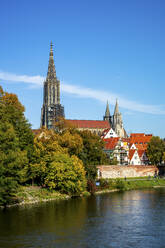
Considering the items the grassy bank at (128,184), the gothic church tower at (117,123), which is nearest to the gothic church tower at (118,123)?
the gothic church tower at (117,123)

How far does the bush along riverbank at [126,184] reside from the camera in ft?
186

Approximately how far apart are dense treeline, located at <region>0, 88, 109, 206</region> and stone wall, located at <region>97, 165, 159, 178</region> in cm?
578

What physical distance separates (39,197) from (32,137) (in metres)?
8.54

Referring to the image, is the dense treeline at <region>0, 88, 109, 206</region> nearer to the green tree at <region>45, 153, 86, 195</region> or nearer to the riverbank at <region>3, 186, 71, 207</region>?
the green tree at <region>45, 153, 86, 195</region>

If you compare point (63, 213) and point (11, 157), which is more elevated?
point (11, 157)

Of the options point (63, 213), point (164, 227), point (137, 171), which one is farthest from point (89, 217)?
point (137, 171)

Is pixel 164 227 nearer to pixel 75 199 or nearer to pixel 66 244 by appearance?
pixel 66 244

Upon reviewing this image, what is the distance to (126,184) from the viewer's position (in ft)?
198

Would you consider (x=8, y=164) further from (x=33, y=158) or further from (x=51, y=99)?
(x=51, y=99)

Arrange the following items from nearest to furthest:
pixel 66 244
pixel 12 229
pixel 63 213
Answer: pixel 66 244 < pixel 12 229 < pixel 63 213

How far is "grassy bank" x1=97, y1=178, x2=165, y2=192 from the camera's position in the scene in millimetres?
56969

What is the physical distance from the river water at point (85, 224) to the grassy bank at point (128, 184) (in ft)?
39.6

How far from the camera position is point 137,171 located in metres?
70.8

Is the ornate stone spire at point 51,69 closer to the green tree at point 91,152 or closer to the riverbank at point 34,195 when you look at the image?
the green tree at point 91,152
